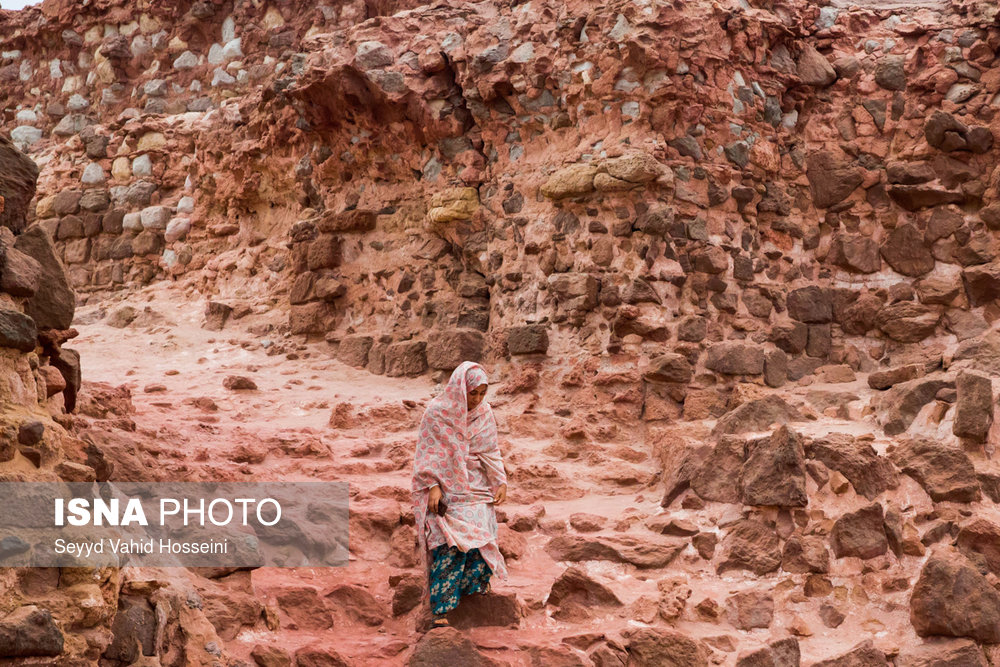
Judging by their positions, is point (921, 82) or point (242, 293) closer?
point (921, 82)

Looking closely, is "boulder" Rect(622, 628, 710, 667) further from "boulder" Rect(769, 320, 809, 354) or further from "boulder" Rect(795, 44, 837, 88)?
"boulder" Rect(795, 44, 837, 88)

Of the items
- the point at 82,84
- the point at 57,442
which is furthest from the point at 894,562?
the point at 82,84

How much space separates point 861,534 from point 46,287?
12.8 ft

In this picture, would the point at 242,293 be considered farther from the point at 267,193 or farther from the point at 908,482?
the point at 908,482

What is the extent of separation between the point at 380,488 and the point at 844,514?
8.32 ft

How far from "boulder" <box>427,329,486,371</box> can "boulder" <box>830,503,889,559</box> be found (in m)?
3.59

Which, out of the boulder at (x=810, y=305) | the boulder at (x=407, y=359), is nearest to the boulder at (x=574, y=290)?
the boulder at (x=407, y=359)

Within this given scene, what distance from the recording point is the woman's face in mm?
5184

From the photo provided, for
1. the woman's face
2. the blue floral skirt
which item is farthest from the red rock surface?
the woman's face

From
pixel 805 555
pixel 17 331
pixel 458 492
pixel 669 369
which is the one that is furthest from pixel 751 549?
pixel 17 331

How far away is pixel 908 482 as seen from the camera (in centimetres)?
564

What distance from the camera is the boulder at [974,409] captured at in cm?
566

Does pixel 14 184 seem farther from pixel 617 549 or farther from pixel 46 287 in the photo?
pixel 617 549

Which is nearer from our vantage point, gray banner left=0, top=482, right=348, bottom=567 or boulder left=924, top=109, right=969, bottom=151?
gray banner left=0, top=482, right=348, bottom=567
